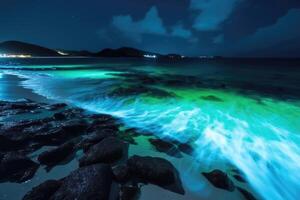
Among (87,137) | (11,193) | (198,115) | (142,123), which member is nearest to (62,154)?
(87,137)

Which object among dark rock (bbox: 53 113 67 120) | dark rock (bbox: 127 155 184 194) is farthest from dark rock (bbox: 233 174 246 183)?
dark rock (bbox: 53 113 67 120)

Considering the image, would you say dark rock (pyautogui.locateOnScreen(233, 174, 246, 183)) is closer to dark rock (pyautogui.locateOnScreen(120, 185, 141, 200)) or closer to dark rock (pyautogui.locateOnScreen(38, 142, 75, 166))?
dark rock (pyautogui.locateOnScreen(120, 185, 141, 200))

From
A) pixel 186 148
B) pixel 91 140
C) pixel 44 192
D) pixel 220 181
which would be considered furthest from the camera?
pixel 186 148

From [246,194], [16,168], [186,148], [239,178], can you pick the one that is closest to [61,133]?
[16,168]

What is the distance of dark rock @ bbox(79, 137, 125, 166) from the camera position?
547 cm

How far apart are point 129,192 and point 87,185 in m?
1.05

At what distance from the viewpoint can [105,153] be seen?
18.6ft

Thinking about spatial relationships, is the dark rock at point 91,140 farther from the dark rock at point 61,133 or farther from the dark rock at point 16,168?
the dark rock at point 16,168

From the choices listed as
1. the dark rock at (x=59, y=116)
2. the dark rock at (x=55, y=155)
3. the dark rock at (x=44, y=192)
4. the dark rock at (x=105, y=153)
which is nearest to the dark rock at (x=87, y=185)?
the dark rock at (x=44, y=192)

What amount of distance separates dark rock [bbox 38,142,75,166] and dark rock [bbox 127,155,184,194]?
2.04m

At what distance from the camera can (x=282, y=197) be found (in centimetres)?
535

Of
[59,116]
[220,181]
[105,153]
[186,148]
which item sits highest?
[105,153]

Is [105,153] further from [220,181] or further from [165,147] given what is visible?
[220,181]

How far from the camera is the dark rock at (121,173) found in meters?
4.97
